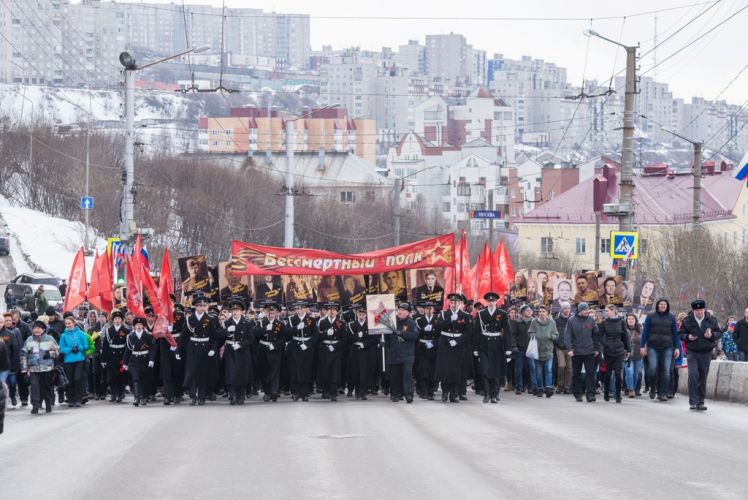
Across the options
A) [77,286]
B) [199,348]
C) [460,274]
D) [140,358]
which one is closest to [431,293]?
[460,274]

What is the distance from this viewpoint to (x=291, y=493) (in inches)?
456

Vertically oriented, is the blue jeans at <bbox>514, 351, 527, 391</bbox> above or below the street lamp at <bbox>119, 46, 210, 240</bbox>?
below

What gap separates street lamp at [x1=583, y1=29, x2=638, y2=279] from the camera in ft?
97.2

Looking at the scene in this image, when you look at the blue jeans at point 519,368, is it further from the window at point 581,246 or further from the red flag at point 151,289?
the window at point 581,246

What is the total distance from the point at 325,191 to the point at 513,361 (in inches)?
3767

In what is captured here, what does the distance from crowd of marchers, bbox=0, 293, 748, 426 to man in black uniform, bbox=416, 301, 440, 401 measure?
23 millimetres

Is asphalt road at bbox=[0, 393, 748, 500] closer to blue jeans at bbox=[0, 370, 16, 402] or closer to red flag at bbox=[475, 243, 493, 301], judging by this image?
blue jeans at bbox=[0, 370, 16, 402]

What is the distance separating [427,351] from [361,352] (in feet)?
3.67

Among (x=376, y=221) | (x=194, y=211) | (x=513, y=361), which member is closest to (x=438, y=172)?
(x=376, y=221)

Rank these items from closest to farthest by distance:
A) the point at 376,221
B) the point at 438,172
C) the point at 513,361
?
the point at 513,361
the point at 376,221
the point at 438,172

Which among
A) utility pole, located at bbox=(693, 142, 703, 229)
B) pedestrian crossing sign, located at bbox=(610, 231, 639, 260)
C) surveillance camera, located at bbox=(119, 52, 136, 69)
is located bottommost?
pedestrian crossing sign, located at bbox=(610, 231, 639, 260)

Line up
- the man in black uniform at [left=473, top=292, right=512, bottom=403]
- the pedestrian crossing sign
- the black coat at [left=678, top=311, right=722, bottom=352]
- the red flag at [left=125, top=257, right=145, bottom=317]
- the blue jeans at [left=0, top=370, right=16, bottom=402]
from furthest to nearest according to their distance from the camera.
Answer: the pedestrian crossing sign → the red flag at [left=125, top=257, right=145, bottom=317] → the blue jeans at [left=0, top=370, right=16, bottom=402] → the man in black uniform at [left=473, top=292, right=512, bottom=403] → the black coat at [left=678, top=311, right=722, bottom=352]

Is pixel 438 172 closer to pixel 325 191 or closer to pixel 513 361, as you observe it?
pixel 325 191

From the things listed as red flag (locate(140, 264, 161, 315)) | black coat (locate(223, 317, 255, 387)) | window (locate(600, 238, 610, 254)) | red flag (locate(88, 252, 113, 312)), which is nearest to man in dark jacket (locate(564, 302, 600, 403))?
black coat (locate(223, 317, 255, 387))
